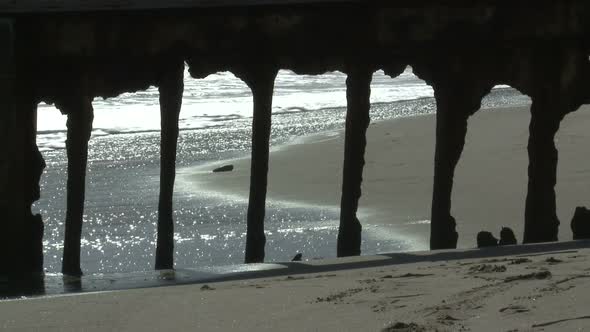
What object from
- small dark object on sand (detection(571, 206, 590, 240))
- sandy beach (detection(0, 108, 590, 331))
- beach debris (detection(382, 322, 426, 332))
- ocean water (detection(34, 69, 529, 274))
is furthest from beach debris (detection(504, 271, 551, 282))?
ocean water (detection(34, 69, 529, 274))

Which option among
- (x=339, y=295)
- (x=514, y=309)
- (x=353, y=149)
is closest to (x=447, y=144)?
(x=353, y=149)

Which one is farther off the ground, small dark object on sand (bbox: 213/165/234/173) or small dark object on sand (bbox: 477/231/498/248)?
small dark object on sand (bbox: 477/231/498/248)

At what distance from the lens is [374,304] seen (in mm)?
6371

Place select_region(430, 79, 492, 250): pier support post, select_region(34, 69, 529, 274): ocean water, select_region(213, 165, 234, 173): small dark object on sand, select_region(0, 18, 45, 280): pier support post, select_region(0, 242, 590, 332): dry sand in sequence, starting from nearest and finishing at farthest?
1. select_region(0, 242, 590, 332): dry sand
2. select_region(0, 18, 45, 280): pier support post
3. select_region(430, 79, 492, 250): pier support post
4. select_region(34, 69, 529, 274): ocean water
5. select_region(213, 165, 234, 173): small dark object on sand

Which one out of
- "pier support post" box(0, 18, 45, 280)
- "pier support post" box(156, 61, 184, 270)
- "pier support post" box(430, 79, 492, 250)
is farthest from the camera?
"pier support post" box(430, 79, 492, 250)

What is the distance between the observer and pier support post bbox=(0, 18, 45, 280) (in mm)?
9602

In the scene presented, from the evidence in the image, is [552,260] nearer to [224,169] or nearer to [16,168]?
[16,168]

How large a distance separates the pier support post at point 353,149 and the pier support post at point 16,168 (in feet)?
8.14

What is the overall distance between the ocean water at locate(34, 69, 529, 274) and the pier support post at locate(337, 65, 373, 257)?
1.10 metres

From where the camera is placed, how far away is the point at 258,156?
33.8 ft

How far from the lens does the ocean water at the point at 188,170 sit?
1198cm

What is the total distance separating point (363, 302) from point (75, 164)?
13.9 feet

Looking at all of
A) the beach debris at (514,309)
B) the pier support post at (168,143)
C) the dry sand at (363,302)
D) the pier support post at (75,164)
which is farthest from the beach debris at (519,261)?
the pier support post at (75,164)

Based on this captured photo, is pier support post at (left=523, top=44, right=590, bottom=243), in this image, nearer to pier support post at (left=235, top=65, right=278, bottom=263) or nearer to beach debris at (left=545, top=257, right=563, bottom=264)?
pier support post at (left=235, top=65, right=278, bottom=263)
